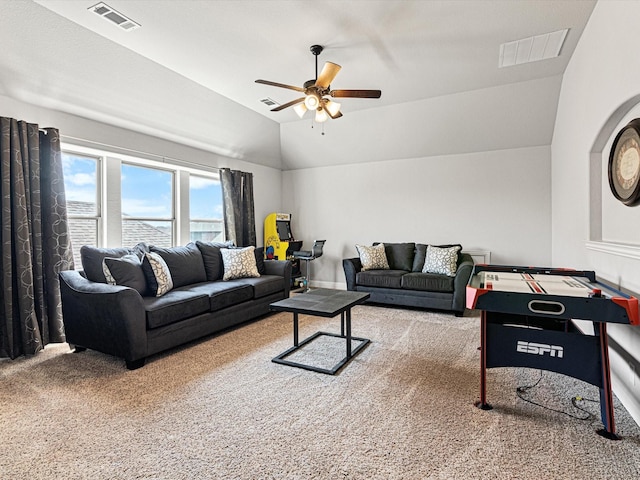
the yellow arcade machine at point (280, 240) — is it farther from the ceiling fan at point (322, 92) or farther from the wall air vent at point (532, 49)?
the wall air vent at point (532, 49)

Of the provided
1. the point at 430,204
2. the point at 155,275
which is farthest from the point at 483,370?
the point at 430,204

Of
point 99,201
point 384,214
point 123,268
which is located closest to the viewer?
point 123,268

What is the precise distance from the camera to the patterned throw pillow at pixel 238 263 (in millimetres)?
4418

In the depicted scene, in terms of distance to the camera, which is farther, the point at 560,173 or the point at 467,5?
the point at 560,173

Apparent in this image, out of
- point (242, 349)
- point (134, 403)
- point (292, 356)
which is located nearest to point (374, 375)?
point (292, 356)

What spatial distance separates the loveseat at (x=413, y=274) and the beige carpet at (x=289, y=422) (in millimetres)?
1518

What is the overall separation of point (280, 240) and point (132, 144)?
2925 millimetres

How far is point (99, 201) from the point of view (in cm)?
415

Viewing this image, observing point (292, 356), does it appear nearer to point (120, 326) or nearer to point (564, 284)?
point (120, 326)

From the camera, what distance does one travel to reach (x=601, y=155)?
3.07m

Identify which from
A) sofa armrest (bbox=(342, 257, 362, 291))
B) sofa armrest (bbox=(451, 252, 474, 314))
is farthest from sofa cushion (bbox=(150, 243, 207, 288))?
sofa armrest (bbox=(451, 252, 474, 314))

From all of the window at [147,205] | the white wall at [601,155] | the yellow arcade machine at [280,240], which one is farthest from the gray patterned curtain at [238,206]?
the white wall at [601,155]

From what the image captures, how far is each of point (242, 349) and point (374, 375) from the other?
4.36 feet

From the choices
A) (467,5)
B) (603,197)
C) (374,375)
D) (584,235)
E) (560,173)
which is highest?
(467,5)
